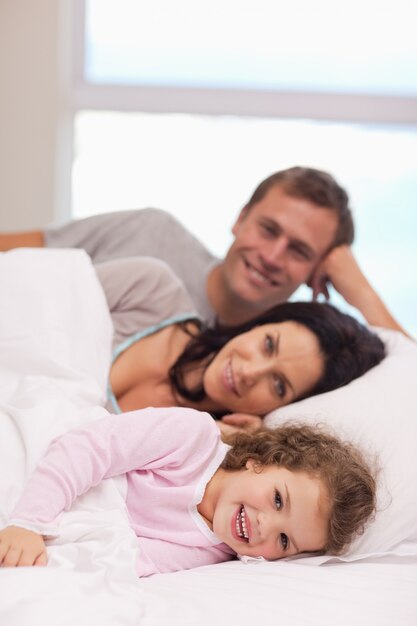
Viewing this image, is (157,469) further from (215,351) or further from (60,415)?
(215,351)

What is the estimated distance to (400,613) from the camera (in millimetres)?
1115

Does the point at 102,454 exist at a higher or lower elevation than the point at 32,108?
lower

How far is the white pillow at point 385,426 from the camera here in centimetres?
140

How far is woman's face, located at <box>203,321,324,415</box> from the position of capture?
1.72 m

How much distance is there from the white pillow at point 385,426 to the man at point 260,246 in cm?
51

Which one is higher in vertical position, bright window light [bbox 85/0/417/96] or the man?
bright window light [bbox 85/0/417/96]

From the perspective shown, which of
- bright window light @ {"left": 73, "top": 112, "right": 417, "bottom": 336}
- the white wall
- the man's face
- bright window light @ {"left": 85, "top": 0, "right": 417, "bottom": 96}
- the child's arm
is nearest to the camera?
the child's arm

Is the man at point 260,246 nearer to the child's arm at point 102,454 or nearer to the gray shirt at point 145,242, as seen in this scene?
the gray shirt at point 145,242

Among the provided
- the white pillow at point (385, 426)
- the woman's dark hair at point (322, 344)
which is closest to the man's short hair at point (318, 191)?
the woman's dark hair at point (322, 344)

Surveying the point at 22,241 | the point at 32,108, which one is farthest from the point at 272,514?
the point at 32,108

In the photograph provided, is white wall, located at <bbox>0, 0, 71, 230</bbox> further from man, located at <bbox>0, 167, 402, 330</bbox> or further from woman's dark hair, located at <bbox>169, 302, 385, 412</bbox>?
woman's dark hair, located at <bbox>169, 302, 385, 412</bbox>

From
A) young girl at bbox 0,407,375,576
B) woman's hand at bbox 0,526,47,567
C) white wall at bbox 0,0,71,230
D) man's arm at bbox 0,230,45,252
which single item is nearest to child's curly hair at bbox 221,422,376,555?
young girl at bbox 0,407,375,576

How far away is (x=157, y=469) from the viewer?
4.49ft

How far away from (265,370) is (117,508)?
0.55m
